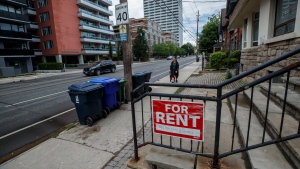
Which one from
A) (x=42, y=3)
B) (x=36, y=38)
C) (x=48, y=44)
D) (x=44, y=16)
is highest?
(x=42, y=3)

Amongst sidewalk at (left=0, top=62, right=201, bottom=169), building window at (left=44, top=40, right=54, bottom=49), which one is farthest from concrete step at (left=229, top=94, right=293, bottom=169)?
building window at (left=44, top=40, right=54, bottom=49)

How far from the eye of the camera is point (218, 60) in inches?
597

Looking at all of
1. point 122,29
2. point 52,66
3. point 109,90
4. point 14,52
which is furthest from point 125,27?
point 14,52

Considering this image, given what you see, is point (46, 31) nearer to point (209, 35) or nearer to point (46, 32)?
point (46, 32)

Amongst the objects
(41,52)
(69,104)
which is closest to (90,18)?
(41,52)

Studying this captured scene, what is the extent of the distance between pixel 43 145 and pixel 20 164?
0.64 metres

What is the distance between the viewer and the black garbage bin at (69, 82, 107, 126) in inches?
168

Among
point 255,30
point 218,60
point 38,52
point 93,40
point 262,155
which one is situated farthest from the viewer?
point 93,40

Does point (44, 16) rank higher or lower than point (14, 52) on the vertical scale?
higher

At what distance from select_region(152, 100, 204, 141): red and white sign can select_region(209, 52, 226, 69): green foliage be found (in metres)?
14.4

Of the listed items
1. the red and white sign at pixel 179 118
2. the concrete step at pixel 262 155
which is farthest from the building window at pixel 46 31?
the concrete step at pixel 262 155

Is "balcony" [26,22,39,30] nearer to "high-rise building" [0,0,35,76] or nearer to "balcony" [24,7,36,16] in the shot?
"balcony" [24,7,36,16]

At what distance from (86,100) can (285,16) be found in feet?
22.2

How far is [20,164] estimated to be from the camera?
119 inches
